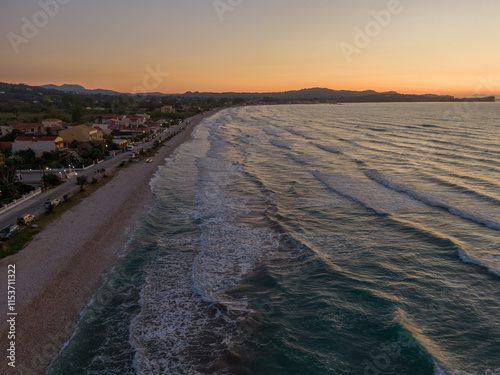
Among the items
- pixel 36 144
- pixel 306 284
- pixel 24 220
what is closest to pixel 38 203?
pixel 24 220

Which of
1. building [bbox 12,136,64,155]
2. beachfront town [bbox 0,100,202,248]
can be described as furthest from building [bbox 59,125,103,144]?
building [bbox 12,136,64,155]

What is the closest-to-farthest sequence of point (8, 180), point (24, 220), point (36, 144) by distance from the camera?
point (24, 220)
point (8, 180)
point (36, 144)

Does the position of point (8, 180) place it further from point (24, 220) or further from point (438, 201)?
point (438, 201)

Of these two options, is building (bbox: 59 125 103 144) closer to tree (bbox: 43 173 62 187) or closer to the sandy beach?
tree (bbox: 43 173 62 187)

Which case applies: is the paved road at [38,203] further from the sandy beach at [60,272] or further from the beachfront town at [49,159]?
the sandy beach at [60,272]

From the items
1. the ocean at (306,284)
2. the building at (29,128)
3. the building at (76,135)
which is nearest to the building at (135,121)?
the building at (29,128)

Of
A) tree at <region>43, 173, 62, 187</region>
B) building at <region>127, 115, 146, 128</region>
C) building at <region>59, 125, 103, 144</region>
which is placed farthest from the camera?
building at <region>127, 115, 146, 128</region>

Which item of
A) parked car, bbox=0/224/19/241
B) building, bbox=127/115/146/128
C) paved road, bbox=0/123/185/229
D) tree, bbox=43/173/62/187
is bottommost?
paved road, bbox=0/123/185/229
